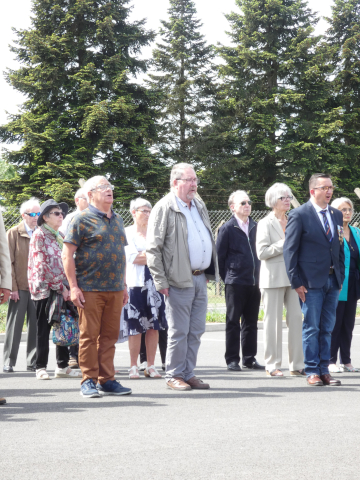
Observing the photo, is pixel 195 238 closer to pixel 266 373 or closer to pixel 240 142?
pixel 266 373

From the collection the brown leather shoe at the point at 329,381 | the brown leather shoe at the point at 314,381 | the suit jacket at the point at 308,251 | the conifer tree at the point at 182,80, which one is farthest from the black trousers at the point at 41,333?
the conifer tree at the point at 182,80

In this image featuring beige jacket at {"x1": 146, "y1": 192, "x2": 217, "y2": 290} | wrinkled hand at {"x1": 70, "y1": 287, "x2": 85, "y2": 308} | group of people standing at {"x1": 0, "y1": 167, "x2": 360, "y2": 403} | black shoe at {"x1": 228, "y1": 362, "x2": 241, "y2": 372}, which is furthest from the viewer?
black shoe at {"x1": 228, "y1": 362, "x2": 241, "y2": 372}

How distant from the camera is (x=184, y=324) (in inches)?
273

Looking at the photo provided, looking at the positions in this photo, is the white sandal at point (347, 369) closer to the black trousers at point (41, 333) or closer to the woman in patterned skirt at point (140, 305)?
the woman in patterned skirt at point (140, 305)

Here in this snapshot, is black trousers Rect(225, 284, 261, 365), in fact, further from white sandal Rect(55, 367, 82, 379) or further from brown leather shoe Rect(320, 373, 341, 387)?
white sandal Rect(55, 367, 82, 379)

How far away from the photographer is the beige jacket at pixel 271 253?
26.5 ft

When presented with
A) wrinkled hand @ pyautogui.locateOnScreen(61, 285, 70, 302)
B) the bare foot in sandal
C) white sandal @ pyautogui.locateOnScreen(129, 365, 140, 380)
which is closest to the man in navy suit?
the bare foot in sandal

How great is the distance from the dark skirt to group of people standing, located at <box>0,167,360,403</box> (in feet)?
0.04

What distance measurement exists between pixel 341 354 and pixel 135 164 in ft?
89.4

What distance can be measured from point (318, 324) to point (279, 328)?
0.99 meters

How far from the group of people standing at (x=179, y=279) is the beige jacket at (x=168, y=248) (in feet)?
0.03

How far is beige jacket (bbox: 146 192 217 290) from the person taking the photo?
6848mm

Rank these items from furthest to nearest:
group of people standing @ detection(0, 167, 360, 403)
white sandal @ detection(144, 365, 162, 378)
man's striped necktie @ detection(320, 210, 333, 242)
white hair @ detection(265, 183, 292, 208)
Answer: white hair @ detection(265, 183, 292, 208)
white sandal @ detection(144, 365, 162, 378)
man's striped necktie @ detection(320, 210, 333, 242)
group of people standing @ detection(0, 167, 360, 403)

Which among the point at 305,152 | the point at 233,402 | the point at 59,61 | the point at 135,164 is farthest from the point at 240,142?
the point at 233,402
